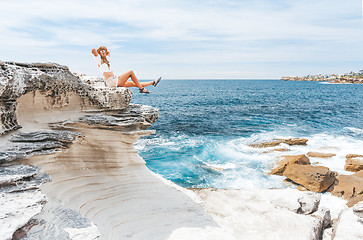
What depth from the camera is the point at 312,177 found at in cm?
1459

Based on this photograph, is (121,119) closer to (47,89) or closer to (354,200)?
(47,89)

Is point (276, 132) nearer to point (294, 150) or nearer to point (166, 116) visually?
point (294, 150)

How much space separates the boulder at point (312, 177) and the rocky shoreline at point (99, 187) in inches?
178

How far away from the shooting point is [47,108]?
25.5 feet

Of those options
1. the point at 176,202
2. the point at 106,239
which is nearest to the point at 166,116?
the point at 176,202

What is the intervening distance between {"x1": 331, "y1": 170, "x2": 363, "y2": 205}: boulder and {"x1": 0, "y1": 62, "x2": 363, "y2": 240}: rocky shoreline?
4.59 meters

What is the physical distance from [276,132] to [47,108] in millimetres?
25429

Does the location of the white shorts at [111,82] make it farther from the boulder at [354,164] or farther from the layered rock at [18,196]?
the boulder at [354,164]

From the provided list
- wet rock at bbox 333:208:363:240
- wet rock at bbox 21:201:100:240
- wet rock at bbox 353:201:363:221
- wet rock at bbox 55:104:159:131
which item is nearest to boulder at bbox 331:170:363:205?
wet rock at bbox 333:208:363:240

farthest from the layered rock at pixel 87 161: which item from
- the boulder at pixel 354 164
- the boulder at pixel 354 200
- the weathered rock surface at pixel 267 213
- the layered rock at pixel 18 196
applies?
the boulder at pixel 354 164

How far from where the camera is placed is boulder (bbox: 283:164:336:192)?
14320 millimetres

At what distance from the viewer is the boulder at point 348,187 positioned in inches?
529

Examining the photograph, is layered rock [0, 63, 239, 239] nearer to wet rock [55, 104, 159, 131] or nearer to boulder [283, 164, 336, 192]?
wet rock [55, 104, 159, 131]

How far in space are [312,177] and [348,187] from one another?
72.4 inches
